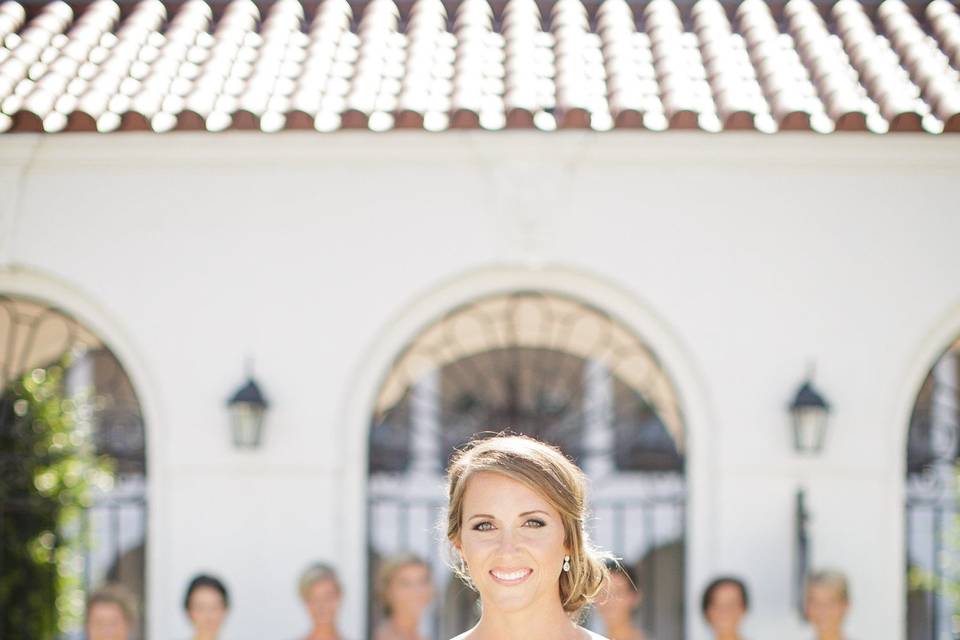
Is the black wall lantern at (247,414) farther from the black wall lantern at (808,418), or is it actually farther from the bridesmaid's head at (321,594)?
the black wall lantern at (808,418)

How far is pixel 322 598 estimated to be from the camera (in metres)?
7.05

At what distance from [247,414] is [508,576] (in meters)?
4.72

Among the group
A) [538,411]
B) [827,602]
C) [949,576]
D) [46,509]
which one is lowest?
[827,602]

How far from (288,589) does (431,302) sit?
1693mm

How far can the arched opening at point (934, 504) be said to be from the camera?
8.05 meters

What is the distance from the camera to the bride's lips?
2.88 meters

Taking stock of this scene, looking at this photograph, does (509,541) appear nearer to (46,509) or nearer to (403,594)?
(403,594)

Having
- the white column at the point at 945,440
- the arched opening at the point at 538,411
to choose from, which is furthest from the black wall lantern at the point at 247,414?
the white column at the point at 945,440

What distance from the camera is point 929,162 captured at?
7.54 meters

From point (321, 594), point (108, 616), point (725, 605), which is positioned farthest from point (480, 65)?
point (108, 616)

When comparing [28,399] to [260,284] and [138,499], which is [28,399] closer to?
[138,499]

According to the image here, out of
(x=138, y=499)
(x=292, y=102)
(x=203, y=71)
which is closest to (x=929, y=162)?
(x=292, y=102)

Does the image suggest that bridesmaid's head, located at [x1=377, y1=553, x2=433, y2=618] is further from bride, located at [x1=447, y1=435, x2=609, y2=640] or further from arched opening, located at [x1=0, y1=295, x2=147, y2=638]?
bride, located at [x1=447, y1=435, x2=609, y2=640]

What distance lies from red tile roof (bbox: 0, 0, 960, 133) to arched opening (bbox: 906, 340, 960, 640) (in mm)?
1724
